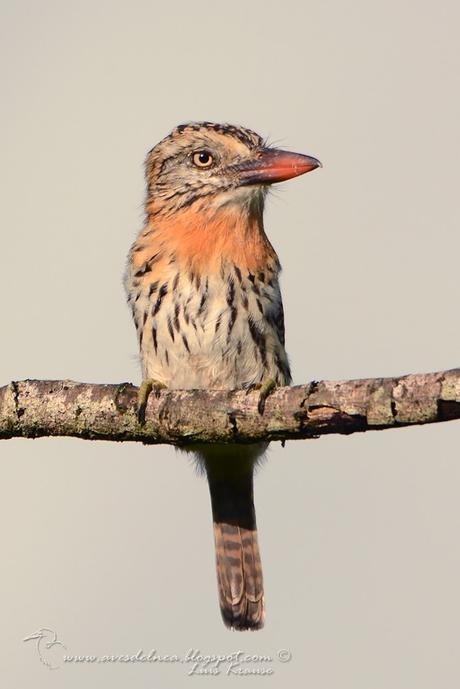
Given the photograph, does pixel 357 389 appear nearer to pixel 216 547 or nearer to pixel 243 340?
pixel 243 340

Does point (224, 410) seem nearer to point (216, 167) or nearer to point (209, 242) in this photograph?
point (209, 242)

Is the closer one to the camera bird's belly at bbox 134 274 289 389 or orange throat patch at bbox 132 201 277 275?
bird's belly at bbox 134 274 289 389

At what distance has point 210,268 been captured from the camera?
6.51 metres

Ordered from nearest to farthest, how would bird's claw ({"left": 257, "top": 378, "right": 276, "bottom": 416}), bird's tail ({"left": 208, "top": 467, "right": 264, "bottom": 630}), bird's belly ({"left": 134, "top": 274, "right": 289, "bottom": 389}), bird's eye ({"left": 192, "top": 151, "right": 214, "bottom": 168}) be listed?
bird's claw ({"left": 257, "top": 378, "right": 276, "bottom": 416}) < bird's belly ({"left": 134, "top": 274, "right": 289, "bottom": 389}) < bird's eye ({"left": 192, "top": 151, "right": 214, "bottom": 168}) < bird's tail ({"left": 208, "top": 467, "right": 264, "bottom": 630})

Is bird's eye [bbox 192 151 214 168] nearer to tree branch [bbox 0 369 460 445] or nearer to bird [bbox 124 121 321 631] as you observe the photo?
bird [bbox 124 121 321 631]

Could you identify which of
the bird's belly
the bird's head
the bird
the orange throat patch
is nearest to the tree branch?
the bird

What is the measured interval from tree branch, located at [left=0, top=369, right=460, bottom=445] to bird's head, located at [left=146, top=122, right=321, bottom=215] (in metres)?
1.71

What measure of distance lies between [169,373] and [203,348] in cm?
27

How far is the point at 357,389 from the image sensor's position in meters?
4.40

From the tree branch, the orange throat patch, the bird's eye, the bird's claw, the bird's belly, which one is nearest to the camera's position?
the tree branch

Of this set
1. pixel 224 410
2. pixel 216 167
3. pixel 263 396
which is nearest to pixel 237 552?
pixel 216 167

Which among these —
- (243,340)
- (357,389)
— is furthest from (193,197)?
(357,389)

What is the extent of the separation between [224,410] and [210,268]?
1.66m

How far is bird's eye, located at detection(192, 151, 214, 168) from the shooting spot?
684 cm
